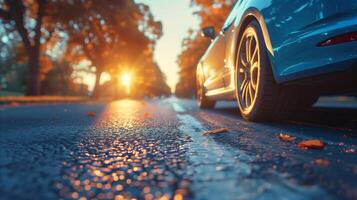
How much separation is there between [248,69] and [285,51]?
0.93 meters

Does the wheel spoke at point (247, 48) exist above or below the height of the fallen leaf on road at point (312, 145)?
above

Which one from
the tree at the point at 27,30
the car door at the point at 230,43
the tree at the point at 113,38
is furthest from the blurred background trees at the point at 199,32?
the car door at the point at 230,43

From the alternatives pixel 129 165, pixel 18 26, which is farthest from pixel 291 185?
pixel 18 26

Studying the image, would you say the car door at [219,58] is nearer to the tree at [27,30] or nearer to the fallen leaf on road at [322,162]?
the fallen leaf on road at [322,162]

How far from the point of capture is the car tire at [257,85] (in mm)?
2965

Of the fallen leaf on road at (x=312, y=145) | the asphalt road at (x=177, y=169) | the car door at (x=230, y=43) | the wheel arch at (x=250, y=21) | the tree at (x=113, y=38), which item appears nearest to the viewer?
the asphalt road at (x=177, y=169)

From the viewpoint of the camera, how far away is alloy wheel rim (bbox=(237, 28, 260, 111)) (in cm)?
318

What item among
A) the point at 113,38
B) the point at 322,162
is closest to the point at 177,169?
the point at 322,162

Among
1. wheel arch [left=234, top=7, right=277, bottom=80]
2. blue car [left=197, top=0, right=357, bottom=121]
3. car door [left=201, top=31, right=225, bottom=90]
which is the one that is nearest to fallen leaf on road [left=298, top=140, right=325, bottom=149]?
blue car [left=197, top=0, right=357, bottom=121]

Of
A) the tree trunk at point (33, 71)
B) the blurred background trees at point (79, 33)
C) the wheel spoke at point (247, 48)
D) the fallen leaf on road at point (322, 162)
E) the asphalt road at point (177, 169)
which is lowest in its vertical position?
the asphalt road at point (177, 169)

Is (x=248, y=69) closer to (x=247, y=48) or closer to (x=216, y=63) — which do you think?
(x=247, y=48)

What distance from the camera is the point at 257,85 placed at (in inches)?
120

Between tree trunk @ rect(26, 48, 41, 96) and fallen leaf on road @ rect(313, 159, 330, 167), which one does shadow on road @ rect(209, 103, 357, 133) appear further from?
tree trunk @ rect(26, 48, 41, 96)

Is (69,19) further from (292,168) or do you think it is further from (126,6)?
(292,168)
